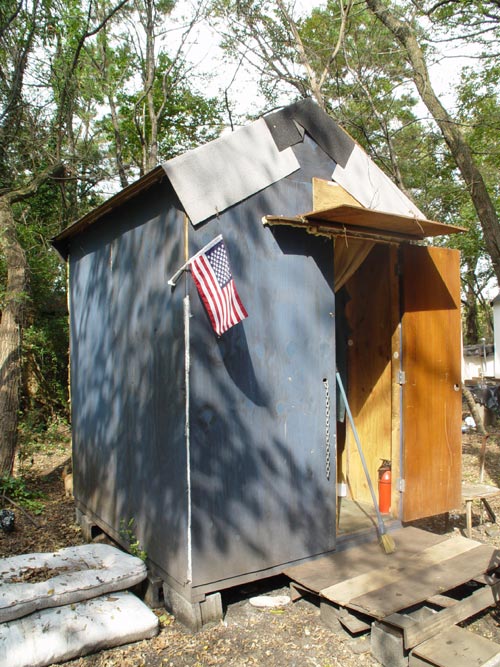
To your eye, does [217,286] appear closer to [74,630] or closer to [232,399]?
[232,399]

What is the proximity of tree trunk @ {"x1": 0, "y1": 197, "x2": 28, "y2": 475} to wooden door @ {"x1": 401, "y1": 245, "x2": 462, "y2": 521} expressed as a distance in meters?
4.54

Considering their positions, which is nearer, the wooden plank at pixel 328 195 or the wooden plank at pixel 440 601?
the wooden plank at pixel 440 601

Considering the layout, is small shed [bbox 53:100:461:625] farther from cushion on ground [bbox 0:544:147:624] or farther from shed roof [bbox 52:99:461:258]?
cushion on ground [bbox 0:544:147:624]

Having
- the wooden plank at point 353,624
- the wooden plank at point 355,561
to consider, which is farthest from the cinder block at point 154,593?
the wooden plank at point 353,624

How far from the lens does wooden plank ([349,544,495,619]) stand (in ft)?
10.5

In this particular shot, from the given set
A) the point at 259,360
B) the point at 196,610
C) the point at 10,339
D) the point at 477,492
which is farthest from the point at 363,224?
the point at 10,339

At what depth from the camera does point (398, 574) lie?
368 cm

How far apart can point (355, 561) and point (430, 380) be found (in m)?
1.76

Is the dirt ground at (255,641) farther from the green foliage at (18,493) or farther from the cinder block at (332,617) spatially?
the green foliage at (18,493)

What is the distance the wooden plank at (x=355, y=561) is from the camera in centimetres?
361

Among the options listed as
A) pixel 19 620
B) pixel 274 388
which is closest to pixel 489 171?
pixel 274 388

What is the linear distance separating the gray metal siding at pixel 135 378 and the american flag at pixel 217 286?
21cm

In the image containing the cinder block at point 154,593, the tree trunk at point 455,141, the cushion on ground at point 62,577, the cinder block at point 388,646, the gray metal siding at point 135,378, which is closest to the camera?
the cinder block at point 388,646

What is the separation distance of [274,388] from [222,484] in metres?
0.75
